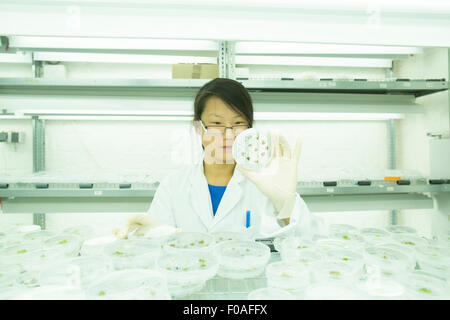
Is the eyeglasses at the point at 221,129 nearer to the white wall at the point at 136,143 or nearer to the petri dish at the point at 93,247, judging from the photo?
the petri dish at the point at 93,247

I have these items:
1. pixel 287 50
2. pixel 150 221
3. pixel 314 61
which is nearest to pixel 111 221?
pixel 150 221

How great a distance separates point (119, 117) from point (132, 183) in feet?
2.91

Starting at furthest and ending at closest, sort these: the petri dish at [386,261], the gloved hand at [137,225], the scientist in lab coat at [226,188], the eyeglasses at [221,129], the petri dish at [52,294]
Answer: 1. the eyeglasses at [221,129]
2. the scientist in lab coat at [226,188]
3. the gloved hand at [137,225]
4. the petri dish at [386,261]
5. the petri dish at [52,294]

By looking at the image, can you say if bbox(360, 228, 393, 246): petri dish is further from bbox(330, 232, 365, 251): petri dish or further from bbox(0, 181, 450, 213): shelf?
bbox(0, 181, 450, 213): shelf

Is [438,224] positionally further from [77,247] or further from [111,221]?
[111,221]

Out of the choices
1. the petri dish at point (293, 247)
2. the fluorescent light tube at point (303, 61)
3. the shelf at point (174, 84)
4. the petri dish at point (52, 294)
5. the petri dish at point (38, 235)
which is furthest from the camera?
the fluorescent light tube at point (303, 61)

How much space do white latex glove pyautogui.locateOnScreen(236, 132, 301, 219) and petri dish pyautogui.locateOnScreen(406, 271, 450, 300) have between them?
0.49 meters

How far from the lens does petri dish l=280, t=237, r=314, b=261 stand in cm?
72

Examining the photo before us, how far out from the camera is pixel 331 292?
0.52 m

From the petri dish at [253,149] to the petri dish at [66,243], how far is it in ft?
1.83

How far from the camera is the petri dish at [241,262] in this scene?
0.65 m

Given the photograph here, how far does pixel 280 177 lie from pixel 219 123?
0.44 metres

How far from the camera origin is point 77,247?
2.65 feet

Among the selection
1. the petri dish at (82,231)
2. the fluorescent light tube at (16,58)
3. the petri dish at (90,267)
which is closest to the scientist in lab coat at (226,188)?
the petri dish at (82,231)
